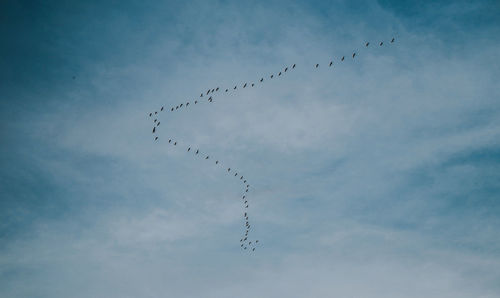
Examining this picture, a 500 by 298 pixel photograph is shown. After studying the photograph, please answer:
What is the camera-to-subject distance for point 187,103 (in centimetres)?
4925

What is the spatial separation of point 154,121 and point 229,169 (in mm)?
14331

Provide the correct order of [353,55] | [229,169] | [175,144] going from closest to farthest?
1. [353,55]
2. [175,144]
3. [229,169]

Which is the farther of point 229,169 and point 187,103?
point 229,169

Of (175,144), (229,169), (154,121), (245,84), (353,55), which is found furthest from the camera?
(229,169)

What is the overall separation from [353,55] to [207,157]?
25711 millimetres

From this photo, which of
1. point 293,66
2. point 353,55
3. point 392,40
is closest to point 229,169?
point 293,66

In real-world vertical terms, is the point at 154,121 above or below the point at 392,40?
below

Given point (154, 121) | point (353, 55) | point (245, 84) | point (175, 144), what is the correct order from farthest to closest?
point (175, 144) → point (154, 121) → point (245, 84) → point (353, 55)

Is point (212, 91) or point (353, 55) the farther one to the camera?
point (212, 91)

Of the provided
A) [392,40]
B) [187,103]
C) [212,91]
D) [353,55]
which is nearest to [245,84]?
[212,91]

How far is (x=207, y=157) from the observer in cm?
5666

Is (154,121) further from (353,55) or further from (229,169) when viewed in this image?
(353,55)

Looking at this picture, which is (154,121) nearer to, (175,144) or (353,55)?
(175,144)

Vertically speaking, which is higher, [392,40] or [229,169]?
[392,40]
